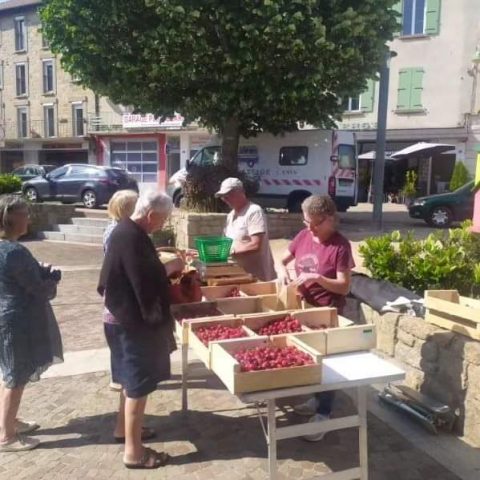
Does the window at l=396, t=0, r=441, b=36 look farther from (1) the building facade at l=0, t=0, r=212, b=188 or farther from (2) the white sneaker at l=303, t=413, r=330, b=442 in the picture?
(2) the white sneaker at l=303, t=413, r=330, b=442

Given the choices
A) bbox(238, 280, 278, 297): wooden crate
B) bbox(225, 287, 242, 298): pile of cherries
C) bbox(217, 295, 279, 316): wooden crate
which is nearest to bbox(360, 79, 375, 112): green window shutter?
bbox(238, 280, 278, 297): wooden crate

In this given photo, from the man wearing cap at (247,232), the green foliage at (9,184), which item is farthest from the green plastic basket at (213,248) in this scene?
the green foliage at (9,184)

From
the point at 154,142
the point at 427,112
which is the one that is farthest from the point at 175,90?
the point at 154,142

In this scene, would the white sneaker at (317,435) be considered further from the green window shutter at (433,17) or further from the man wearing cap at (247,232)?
the green window shutter at (433,17)

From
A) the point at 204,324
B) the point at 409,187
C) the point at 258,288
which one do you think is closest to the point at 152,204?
the point at 204,324

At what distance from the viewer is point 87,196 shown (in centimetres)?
1720

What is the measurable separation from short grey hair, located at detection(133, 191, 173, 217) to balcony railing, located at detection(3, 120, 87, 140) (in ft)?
108

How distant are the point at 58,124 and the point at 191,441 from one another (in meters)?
35.4

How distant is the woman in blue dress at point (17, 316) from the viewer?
3412 mm

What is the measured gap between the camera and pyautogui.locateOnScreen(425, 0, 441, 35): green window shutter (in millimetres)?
24003

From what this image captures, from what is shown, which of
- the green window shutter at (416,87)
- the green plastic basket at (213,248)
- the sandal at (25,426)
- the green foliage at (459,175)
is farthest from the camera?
Answer: the green window shutter at (416,87)

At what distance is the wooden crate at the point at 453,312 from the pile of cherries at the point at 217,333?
1497 millimetres

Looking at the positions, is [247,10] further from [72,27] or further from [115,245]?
[115,245]

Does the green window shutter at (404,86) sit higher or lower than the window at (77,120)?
higher
